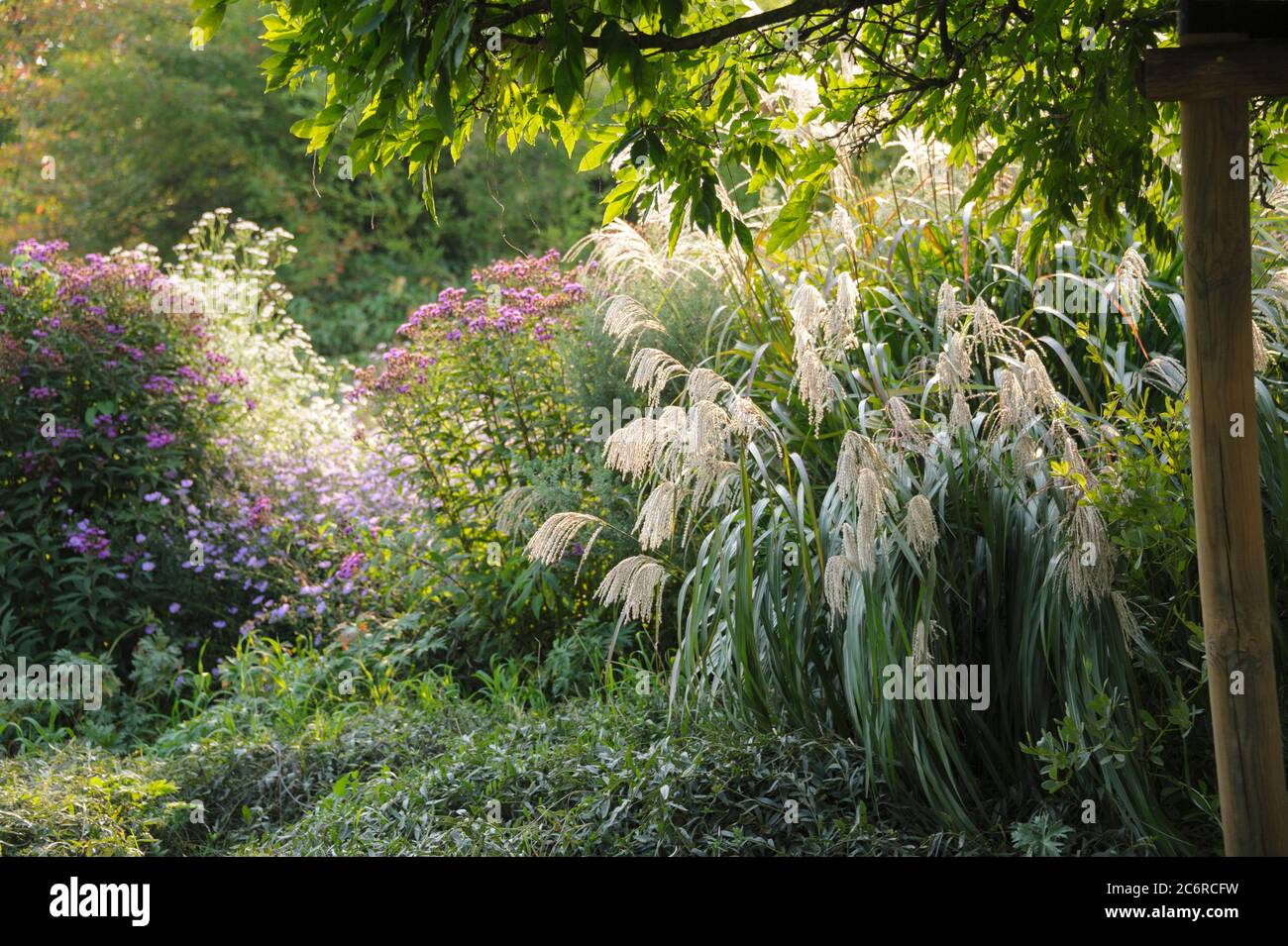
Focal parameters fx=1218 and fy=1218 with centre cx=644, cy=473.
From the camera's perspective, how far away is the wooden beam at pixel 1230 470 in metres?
2.74

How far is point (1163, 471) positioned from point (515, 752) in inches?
93.6

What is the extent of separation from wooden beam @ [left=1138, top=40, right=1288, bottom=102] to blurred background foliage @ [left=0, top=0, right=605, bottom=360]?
10.7 metres

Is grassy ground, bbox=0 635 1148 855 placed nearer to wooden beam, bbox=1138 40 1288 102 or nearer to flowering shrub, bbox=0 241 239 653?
flowering shrub, bbox=0 241 239 653

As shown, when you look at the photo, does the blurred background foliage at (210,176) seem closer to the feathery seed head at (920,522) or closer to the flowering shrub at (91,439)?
the flowering shrub at (91,439)

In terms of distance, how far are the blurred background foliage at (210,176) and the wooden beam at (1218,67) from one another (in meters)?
10.7

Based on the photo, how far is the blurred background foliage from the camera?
1306 centimetres

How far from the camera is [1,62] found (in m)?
12.7

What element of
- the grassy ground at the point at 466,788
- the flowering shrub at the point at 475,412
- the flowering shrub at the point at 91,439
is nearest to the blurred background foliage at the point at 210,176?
the flowering shrub at the point at 91,439
